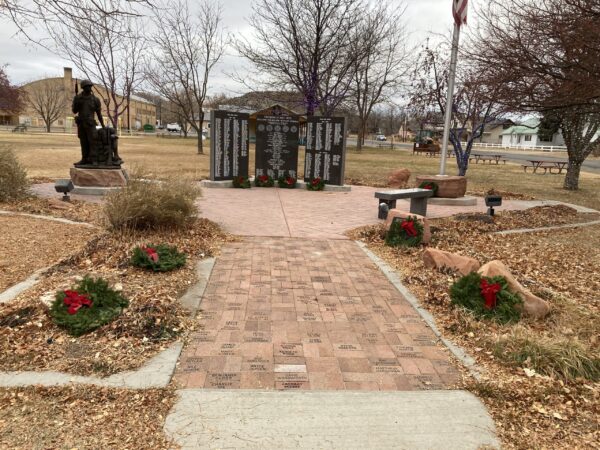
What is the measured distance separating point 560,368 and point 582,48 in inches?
190

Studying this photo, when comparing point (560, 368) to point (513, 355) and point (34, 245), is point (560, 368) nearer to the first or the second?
point (513, 355)

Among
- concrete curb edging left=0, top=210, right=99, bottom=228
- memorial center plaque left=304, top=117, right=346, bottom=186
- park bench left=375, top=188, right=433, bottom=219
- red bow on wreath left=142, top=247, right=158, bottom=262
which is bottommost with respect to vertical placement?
concrete curb edging left=0, top=210, right=99, bottom=228

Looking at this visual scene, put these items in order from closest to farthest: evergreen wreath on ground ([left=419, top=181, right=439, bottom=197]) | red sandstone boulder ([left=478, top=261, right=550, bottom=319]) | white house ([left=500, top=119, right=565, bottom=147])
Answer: red sandstone boulder ([left=478, top=261, right=550, bottom=319])
evergreen wreath on ground ([left=419, top=181, right=439, bottom=197])
white house ([left=500, top=119, right=565, bottom=147])

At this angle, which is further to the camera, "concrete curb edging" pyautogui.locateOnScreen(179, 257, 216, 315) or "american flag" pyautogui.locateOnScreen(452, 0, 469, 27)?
"american flag" pyautogui.locateOnScreen(452, 0, 469, 27)

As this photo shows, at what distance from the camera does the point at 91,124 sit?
1100 centimetres

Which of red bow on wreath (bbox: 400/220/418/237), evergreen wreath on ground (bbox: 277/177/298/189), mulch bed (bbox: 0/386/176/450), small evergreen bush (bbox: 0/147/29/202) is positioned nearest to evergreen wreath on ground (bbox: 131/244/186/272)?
mulch bed (bbox: 0/386/176/450)

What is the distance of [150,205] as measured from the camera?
6148mm

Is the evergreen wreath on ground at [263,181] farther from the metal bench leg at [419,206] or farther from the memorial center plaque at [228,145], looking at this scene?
the metal bench leg at [419,206]

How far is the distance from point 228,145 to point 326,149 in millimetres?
2795

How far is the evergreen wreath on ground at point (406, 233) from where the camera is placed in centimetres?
664

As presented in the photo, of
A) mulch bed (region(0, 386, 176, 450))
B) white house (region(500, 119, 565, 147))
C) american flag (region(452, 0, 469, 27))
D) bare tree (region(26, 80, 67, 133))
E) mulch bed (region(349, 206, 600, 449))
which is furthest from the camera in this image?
white house (region(500, 119, 565, 147))

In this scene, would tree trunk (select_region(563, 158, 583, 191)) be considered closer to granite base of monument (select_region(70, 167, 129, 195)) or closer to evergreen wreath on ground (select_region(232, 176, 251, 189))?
evergreen wreath on ground (select_region(232, 176, 251, 189))

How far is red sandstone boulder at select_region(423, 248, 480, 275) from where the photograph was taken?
5.18m

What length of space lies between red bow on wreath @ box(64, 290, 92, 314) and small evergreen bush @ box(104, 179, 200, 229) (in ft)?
7.97
